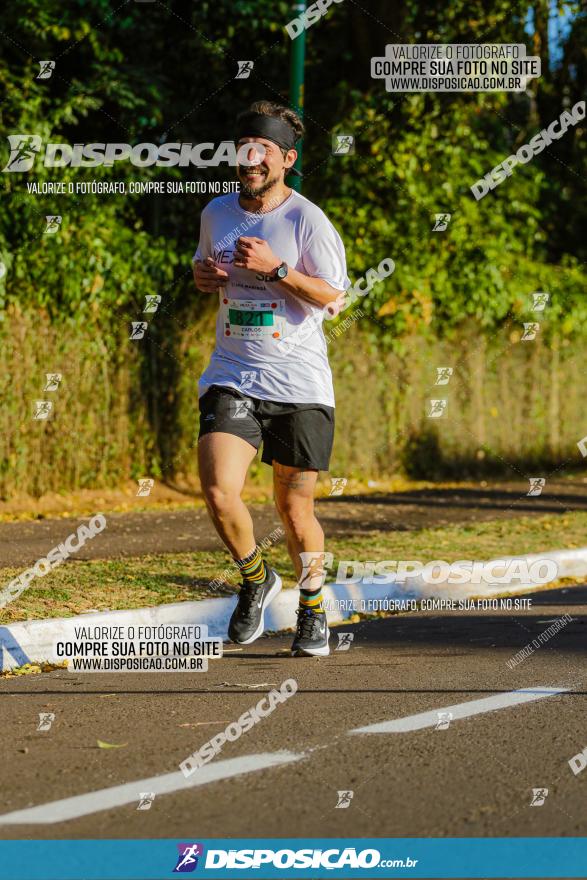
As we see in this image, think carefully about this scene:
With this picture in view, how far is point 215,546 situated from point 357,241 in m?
6.93

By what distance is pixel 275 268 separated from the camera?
596 cm

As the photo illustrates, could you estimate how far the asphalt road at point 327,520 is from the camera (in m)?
10.0

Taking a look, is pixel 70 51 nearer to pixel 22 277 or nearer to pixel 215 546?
pixel 22 277

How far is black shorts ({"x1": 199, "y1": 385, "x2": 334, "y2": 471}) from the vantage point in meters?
6.19
